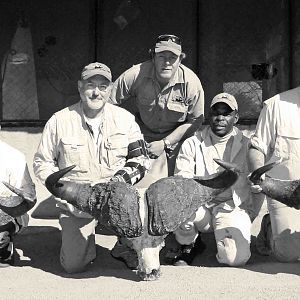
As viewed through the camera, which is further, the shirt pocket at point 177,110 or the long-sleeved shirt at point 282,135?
the shirt pocket at point 177,110

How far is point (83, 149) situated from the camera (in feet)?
20.8

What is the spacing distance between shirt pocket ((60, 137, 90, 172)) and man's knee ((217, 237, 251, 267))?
56.5 inches

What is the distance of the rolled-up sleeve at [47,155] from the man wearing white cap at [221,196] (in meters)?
1.17

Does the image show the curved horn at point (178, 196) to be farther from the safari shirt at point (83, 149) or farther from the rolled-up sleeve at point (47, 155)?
the rolled-up sleeve at point (47, 155)

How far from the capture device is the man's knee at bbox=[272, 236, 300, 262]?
6266 mm

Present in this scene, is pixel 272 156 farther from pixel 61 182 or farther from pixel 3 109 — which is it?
pixel 3 109

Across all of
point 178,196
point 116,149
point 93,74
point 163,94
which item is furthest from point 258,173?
point 163,94

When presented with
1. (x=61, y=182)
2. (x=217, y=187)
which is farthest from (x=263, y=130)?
(x=61, y=182)

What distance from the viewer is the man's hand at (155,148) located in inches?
287

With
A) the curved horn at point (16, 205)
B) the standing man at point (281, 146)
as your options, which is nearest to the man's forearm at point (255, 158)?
the standing man at point (281, 146)

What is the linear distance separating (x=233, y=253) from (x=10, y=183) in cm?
216

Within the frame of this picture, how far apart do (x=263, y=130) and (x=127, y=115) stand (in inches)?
50.8

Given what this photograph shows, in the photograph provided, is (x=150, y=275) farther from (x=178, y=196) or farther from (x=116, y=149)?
(x=116, y=149)

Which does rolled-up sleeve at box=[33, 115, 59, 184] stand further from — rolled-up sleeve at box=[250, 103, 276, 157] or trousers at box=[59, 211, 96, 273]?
rolled-up sleeve at box=[250, 103, 276, 157]
